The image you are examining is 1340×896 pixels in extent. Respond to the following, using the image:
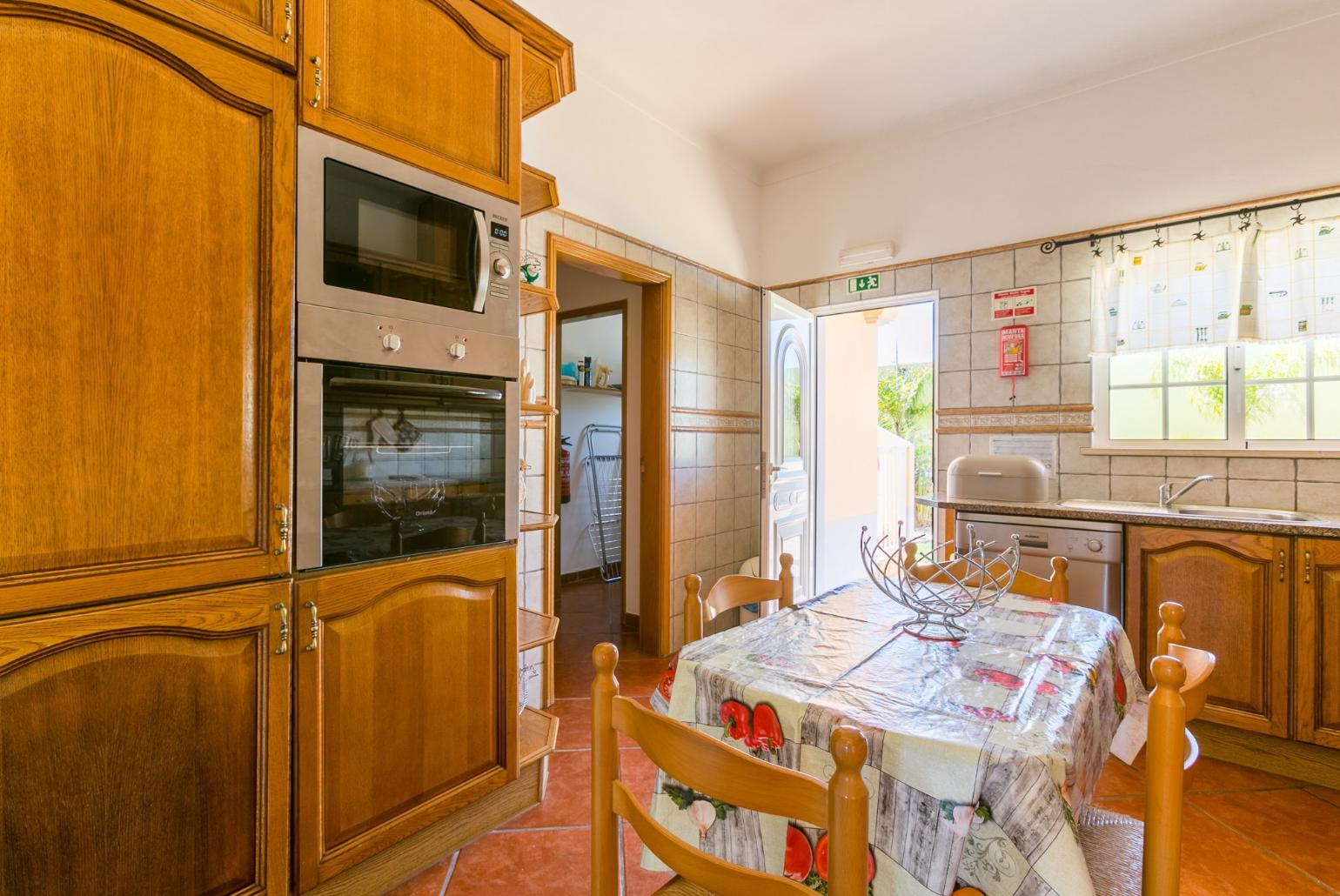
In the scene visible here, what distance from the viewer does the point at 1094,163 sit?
2.90 metres

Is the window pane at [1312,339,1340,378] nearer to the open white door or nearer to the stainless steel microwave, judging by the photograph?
the open white door

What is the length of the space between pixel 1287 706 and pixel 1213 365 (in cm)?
143

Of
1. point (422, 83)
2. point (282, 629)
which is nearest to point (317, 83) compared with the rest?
point (422, 83)

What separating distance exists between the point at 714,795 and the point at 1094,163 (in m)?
3.44

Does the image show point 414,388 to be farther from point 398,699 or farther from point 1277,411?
point 1277,411

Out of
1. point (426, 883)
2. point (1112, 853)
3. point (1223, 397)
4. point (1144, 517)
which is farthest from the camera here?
point (1223, 397)

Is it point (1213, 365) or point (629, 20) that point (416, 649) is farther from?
point (1213, 365)

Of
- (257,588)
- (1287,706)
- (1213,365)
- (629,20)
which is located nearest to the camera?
(257,588)

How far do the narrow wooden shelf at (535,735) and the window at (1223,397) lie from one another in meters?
2.76

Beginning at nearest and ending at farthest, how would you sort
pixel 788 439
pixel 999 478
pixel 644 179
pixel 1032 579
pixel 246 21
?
pixel 246 21, pixel 1032 579, pixel 999 478, pixel 644 179, pixel 788 439

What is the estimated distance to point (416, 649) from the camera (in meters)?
1.52

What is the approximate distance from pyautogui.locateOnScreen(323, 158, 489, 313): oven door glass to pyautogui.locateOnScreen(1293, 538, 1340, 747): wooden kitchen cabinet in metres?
2.83

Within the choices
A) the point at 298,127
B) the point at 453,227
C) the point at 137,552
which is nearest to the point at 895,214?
the point at 453,227

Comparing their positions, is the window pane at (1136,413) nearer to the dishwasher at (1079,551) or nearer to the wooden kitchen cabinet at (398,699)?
the dishwasher at (1079,551)
